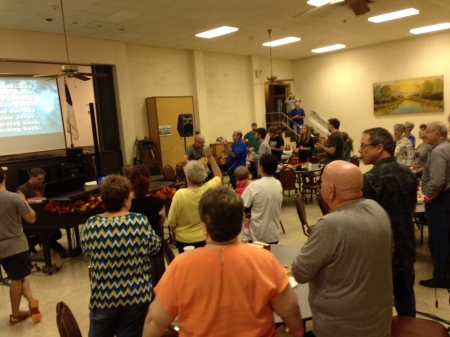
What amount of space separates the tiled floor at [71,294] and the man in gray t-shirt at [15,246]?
0.54ft

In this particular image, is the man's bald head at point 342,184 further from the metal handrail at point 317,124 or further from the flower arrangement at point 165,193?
the metal handrail at point 317,124

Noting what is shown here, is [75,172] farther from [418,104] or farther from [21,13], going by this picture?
[418,104]

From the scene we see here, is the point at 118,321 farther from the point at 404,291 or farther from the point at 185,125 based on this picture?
the point at 185,125

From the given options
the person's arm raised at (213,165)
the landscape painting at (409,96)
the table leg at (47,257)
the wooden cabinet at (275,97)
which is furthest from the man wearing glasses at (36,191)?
the landscape painting at (409,96)

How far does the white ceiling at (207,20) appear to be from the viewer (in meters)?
6.80

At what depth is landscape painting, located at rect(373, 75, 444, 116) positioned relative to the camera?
39.5 feet

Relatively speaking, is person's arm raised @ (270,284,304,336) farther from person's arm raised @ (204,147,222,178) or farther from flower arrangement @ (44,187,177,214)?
flower arrangement @ (44,187,177,214)

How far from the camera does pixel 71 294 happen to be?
427 cm

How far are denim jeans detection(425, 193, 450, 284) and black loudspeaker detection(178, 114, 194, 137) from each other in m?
7.26

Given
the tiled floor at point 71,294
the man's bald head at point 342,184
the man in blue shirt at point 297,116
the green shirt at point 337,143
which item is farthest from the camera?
the man in blue shirt at point 297,116

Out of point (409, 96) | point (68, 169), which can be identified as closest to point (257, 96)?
point (409, 96)

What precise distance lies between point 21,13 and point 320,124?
11.3m

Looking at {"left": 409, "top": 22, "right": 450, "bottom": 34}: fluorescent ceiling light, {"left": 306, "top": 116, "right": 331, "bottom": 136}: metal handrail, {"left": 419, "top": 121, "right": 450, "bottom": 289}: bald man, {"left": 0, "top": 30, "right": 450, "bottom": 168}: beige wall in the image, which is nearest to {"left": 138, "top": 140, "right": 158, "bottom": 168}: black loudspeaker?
{"left": 0, "top": 30, "right": 450, "bottom": 168}: beige wall

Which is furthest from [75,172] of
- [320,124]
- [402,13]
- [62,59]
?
[320,124]
